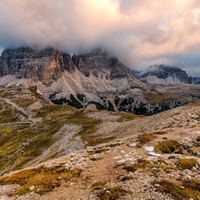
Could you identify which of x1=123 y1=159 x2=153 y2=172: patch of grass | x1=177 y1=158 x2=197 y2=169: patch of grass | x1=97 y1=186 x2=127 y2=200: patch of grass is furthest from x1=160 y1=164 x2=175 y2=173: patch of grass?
x1=97 y1=186 x2=127 y2=200: patch of grass

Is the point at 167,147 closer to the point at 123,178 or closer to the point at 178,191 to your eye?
the point at 123,178

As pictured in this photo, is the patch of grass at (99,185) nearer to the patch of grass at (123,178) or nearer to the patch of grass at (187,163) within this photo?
the patch of grass at (123,178)

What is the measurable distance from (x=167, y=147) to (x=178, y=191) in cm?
2346

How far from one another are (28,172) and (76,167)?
22.8 ft

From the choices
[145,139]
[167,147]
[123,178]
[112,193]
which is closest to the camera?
[112,193]

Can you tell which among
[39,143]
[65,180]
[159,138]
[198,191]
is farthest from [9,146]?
[198,191]

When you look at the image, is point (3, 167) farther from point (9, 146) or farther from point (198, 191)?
point (198, 191)

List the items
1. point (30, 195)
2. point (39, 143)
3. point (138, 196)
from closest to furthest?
point (138, 196) → point (30, 195) → point (39, 143)

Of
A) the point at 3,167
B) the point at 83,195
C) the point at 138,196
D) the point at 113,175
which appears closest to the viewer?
the point at 138,196

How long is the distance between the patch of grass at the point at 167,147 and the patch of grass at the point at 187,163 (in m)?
9.49

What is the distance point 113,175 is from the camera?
30141 millimetres

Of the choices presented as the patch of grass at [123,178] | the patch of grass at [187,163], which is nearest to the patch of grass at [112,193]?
the patch of grass at [123,178]

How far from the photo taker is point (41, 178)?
32.7m

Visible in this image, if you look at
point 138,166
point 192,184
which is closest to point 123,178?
point 138,166
